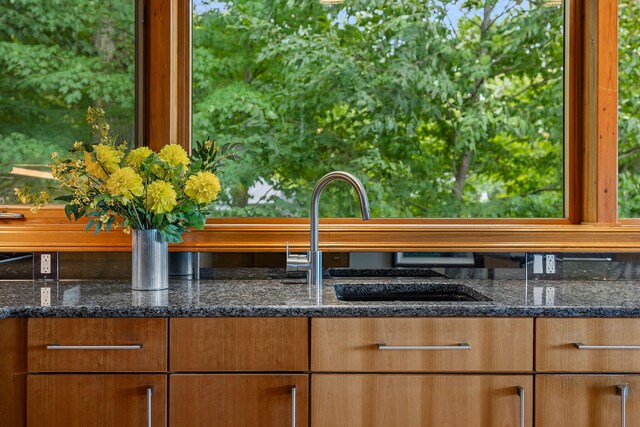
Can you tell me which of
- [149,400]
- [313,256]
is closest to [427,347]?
[313,256]

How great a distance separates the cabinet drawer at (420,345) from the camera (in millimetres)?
1661

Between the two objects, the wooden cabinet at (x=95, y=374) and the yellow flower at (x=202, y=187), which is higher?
the yellow flower at (x=202, y=187)

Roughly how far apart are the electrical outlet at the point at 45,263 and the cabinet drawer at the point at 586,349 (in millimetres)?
1723

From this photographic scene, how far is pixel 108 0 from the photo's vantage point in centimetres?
235

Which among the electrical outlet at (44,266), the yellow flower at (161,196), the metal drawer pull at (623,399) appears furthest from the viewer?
the electrical outlet at (44,266)

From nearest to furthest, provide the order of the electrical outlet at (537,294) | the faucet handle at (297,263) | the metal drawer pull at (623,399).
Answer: the metal drawer pull at (623,399)
the electrical outlet at (537,294)
the faucet handle at (297,263)

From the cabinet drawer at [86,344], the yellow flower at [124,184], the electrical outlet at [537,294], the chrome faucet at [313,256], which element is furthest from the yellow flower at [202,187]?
the electrical outlet at [537,294]

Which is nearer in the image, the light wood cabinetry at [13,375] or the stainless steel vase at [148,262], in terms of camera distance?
the light wood cabinetry at [13,375]

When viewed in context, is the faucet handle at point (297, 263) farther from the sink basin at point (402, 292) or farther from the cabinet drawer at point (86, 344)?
the cabinet drawer at point (86, 344)

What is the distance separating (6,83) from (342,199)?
1.38 m

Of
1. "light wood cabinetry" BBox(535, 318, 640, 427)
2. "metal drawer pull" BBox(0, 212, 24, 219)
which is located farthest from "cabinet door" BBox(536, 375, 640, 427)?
"metal drawer pull" BBox(0, 212, 24, 219)

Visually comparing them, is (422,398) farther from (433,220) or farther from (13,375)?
(13,375)

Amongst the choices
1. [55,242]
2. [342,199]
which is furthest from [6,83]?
[342,199]

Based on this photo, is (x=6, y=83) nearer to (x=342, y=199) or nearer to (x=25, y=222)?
(x=25, y=222)
